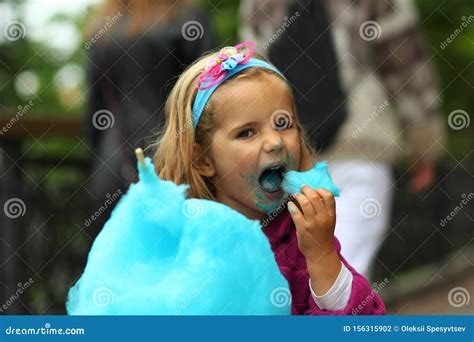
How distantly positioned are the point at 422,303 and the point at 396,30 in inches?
97.1

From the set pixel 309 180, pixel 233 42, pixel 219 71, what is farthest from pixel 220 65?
pixel 233 42

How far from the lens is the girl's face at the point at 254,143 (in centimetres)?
261

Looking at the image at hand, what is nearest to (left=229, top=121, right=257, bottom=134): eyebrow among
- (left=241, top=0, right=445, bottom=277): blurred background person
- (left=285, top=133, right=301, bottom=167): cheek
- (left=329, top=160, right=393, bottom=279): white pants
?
(left=285, top=133, right=301, bottom=167): cheek

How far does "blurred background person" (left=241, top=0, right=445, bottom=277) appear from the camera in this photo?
11.6 ft

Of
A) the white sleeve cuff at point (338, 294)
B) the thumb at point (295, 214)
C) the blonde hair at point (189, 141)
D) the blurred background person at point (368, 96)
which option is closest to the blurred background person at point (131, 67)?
the blurred background person at point (368, 96)

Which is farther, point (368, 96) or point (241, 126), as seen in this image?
point (368, 96)

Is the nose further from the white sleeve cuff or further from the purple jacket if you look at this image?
the white sleeve cuff

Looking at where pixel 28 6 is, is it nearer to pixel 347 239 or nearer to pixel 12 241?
pixel 12 241

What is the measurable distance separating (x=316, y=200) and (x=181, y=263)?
409 millimetres

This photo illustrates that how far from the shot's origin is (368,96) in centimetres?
360

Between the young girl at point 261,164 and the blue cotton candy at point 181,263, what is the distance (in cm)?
12

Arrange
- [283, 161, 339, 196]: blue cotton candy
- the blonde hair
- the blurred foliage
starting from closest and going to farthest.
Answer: [283, 161, 339, 196]: blue cotton candy, the blonde hair, the blurred foliage

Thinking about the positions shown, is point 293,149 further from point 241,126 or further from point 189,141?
point 189,141

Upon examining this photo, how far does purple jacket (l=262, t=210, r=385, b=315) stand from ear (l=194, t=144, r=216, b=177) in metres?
0.23
